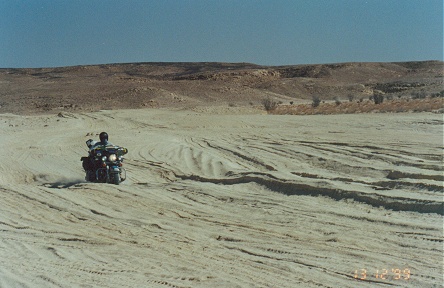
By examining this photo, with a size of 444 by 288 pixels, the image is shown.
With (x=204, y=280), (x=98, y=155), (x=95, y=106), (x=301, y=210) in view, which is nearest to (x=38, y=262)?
(x=204, y=280)

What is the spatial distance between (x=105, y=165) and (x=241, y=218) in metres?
5.15

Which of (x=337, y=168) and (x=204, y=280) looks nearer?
(x=204, y=280)

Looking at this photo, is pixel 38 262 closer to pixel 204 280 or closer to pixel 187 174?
pixel 204 280

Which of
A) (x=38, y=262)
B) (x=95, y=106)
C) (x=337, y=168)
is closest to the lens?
(x=38, y=262)

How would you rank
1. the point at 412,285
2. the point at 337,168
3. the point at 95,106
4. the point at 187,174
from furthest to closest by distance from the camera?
the point at 95,106
the point at 187,174
the point at 337,168
the point at 412,285

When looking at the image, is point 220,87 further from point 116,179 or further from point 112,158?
point 116,179

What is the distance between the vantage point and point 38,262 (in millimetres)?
8031

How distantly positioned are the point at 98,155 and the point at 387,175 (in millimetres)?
6191

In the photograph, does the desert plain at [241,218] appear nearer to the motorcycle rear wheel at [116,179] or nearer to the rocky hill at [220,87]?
the motorcycle rear wheel at [116,179]

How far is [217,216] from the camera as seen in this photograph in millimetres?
10242

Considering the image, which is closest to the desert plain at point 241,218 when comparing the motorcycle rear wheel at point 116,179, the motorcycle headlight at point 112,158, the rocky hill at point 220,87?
the motorcycle rear wheel at point 116,179
